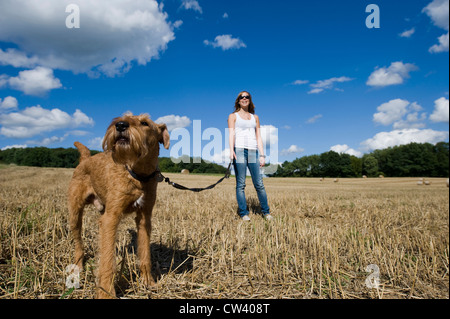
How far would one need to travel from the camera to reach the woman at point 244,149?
5.64m

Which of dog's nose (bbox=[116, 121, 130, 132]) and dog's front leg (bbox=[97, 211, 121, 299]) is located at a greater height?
dog's nose (bbox=[116, 121, 130, 132])

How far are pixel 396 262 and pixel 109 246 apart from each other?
13.0ft

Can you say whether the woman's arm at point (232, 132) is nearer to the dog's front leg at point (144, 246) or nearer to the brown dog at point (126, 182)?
the brown dog at point (126, 182)

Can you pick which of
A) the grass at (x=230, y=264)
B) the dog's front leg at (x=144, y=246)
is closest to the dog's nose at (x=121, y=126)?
the dog's front leg at (x=144, y=246)

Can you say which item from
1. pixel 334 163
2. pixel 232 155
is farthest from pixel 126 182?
pixel 334 163

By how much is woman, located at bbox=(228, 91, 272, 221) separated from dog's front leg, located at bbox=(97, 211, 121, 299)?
3.51 m

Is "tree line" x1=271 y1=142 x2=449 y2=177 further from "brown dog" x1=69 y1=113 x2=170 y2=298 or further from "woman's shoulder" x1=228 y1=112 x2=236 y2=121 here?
"brown dog" x1=69 y1=113 x2=170 y2=298

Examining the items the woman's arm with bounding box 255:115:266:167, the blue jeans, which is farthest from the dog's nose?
the woman's arm with bounding box 255:115:266:167

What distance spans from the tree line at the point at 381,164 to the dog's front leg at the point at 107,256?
110 ft

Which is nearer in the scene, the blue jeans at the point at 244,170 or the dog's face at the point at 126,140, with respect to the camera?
the dog's face at the point at 126,140

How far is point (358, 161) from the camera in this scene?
43844 millimetres

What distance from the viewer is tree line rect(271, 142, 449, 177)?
1487 inches

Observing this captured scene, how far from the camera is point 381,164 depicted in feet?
165
